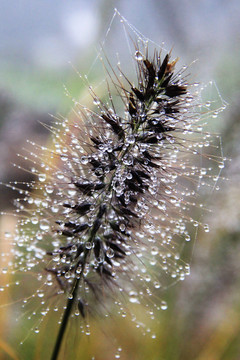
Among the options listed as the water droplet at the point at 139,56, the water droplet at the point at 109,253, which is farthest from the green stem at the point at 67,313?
the water droplet at the point at 139,56

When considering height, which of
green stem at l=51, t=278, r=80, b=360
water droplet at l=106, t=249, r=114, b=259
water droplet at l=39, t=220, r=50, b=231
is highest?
water droplet at l=39, t=220, r=50, b=231

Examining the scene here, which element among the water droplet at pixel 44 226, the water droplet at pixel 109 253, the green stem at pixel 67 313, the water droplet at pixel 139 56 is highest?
the water droplet at pixel 139 56

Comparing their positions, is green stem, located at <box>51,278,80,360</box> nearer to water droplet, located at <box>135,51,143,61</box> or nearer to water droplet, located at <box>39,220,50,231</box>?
water droplet, located at <box>39,220,50,231</box>

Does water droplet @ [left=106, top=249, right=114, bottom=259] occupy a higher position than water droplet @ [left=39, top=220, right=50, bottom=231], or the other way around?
water droplet @ [left=39, top=220, right=50, bottom=231]

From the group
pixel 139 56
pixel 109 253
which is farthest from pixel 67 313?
pixel 139 56

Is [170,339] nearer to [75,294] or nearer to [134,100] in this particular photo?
[75,294]

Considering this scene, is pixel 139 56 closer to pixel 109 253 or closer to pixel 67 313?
pixel 109 253

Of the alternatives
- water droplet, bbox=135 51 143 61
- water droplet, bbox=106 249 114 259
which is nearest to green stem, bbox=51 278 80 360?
water droplet, bbox=106 249 114 259

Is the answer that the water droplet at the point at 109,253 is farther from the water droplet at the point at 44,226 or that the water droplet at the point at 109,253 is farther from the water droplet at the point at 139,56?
the water droplet at the point at 139,56

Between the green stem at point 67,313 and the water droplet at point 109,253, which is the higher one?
the water droplet at point 109,253

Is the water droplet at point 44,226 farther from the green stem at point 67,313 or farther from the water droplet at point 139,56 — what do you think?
the water droplet at point 139,56

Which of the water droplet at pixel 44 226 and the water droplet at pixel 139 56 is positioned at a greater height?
the water droplet at pixel 139 56
